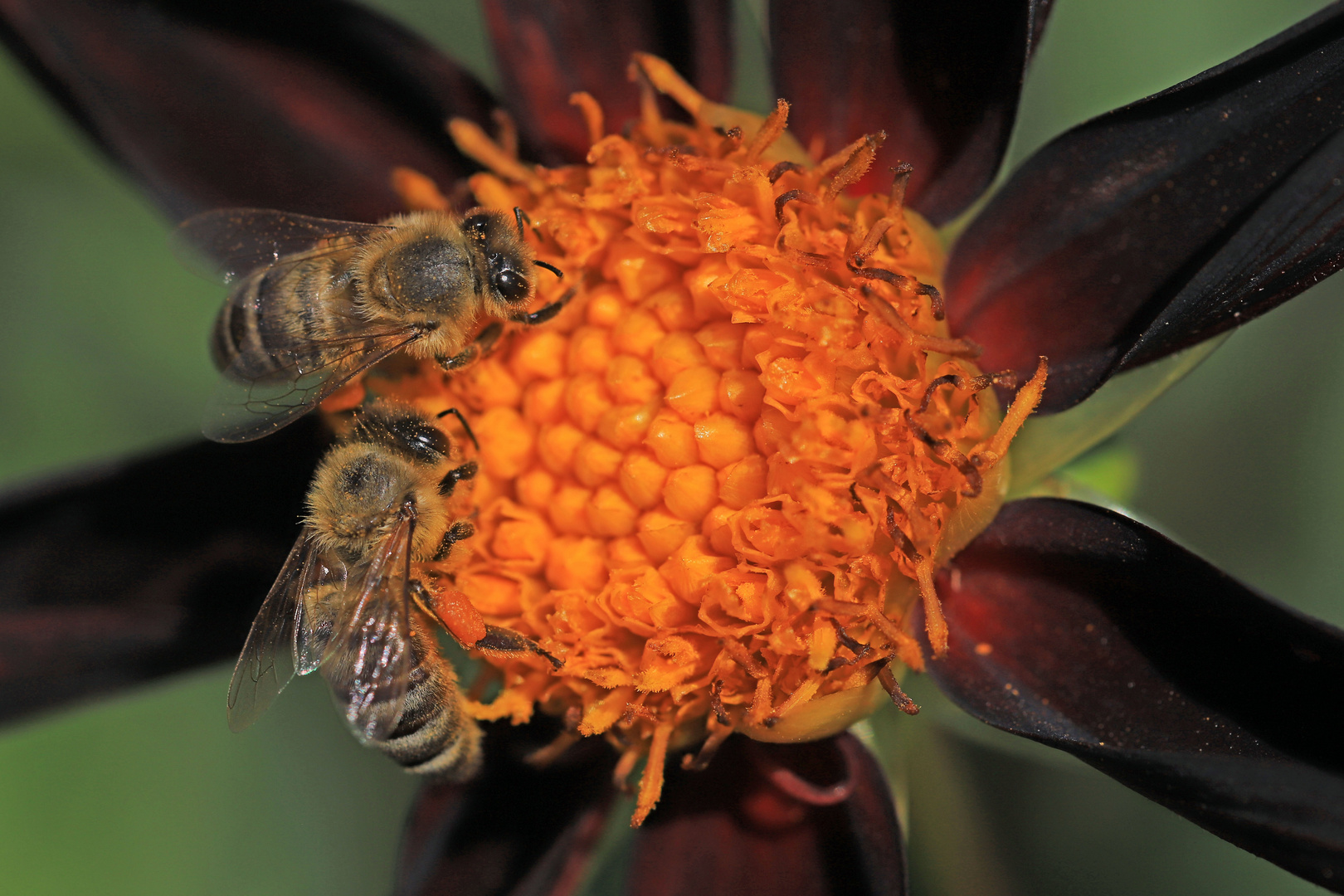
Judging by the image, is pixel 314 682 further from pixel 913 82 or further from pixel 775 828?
pixel 913 82

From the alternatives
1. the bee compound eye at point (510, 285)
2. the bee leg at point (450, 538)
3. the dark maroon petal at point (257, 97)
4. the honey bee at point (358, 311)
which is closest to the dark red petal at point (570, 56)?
the dark maroon petal at point (257, 97)

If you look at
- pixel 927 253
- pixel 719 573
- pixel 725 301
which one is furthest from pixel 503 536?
pixel 927 253

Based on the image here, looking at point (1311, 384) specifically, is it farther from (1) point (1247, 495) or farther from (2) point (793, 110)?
(2) point (793, 110)


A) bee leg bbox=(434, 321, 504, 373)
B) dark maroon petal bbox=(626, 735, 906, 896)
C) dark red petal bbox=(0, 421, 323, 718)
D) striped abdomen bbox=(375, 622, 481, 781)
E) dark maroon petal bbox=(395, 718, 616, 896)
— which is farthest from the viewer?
dark red petal bbox=(0, 421, 323, 718)

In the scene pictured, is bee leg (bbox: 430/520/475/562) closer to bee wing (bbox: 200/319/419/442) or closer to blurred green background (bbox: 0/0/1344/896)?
bee wing (bbox: 200/319/419/442)

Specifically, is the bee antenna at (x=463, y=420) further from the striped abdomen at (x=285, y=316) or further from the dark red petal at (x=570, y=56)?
the dark red petal at (x=570, y=56)

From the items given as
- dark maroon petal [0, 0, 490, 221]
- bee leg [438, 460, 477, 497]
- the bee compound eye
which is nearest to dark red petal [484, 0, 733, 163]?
dark maroon petal [0, 0, 490, 221]
